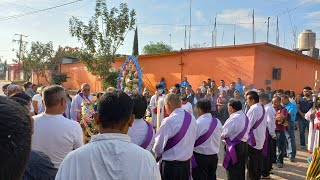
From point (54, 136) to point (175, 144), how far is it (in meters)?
1.69

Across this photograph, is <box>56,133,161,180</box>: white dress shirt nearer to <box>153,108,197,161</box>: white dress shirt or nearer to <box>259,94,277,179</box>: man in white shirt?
<box>153,108,197,161</box>: white dress shirt

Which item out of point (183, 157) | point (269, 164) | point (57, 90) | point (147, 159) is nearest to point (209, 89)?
point (269, 164)

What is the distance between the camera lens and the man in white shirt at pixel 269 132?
6.46 m

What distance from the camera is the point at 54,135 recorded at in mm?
3068

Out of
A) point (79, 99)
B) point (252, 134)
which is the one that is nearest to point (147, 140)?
point (252, 134)

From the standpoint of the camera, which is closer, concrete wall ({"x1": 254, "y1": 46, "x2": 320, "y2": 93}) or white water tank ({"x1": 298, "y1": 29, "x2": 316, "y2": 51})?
concrete wall ({"x1": 254, "y1": 46, "x2": 320, "y2": 93})

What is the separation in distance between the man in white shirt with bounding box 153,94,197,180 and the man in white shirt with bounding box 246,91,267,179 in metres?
2.13

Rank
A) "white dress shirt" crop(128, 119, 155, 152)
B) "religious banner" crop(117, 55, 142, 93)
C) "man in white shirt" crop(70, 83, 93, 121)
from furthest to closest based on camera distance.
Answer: "religious banner" crop(117, 55, 142, 93), "man in white shirt" crop(70, 83, 93, 121), "white dress shirt" crop(128, 119, 155, 152)

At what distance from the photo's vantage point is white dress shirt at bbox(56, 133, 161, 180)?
1785mm

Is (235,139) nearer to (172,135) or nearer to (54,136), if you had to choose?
(172,135)

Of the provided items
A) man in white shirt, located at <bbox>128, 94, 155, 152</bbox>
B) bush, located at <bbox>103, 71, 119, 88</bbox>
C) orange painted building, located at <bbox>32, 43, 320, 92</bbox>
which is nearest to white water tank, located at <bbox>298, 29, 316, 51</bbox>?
orange painted building, located at <bbox>32, 43, 320, 92</bbox>

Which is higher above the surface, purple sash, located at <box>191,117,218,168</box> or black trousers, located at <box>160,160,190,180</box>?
purple sash, located at <box>191,117,218,168</box>

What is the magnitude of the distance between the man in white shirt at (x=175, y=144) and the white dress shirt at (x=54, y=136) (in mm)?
1331

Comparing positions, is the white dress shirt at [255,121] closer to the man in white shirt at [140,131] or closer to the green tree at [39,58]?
the man in white shirt at [140,131]
